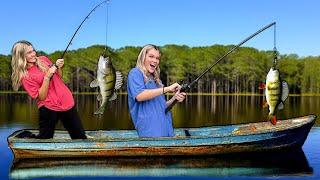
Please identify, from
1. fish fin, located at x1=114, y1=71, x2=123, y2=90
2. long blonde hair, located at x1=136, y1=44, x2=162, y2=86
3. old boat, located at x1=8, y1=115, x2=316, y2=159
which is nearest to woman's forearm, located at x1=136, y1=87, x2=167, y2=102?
long blonde hair, located at x1=136, y1=44, x2=162, y2=86

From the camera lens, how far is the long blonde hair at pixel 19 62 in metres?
12.1

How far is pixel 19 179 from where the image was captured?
38.9 feet

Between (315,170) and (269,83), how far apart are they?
3384mm

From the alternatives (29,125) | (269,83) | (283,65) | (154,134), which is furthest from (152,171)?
(283,65)

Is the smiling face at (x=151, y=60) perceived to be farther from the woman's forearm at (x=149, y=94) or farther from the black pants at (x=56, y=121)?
the black pants at (x=56, y=121)

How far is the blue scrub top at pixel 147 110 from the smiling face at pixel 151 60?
0.82 ft

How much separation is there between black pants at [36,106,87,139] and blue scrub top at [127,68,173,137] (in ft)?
5.11

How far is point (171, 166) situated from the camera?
44.1 ft

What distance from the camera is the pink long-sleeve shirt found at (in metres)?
12.3

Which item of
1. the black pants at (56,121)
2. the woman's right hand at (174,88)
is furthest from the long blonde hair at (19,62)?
the woman's right hand at (174,88)

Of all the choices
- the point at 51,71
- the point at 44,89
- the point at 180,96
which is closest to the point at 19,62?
the point at 44,89

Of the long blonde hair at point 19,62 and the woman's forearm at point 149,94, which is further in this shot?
the long blonde hair at point 19,62

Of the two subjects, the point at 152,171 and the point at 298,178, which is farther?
the point at 152,171

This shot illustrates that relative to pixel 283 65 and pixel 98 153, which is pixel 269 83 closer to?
pixel 98 153
